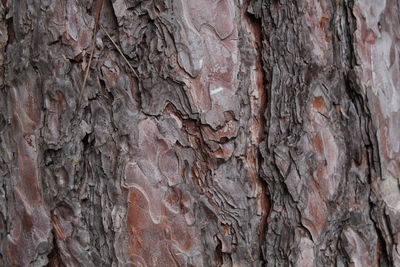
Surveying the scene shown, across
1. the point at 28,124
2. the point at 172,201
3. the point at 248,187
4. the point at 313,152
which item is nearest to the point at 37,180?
the point at 28,124

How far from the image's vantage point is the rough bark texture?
3.38 feet

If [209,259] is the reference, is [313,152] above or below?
above

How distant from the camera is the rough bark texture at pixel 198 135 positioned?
3.38ft

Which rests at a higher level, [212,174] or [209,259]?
[212,174]

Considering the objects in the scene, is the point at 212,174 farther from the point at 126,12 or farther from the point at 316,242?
the point at 126,12

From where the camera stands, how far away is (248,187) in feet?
3.47

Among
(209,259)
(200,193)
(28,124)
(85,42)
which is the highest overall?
(85,42)

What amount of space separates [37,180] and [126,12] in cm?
36

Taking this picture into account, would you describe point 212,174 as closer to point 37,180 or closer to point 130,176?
point 130,176

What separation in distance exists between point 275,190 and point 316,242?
0.12 m

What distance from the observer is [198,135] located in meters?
1.03

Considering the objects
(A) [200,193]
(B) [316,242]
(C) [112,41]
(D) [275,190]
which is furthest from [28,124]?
(B) [316,242]

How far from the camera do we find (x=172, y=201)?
1031mm

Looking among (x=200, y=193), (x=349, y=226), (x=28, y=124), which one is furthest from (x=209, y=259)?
(x=28, y=124)
